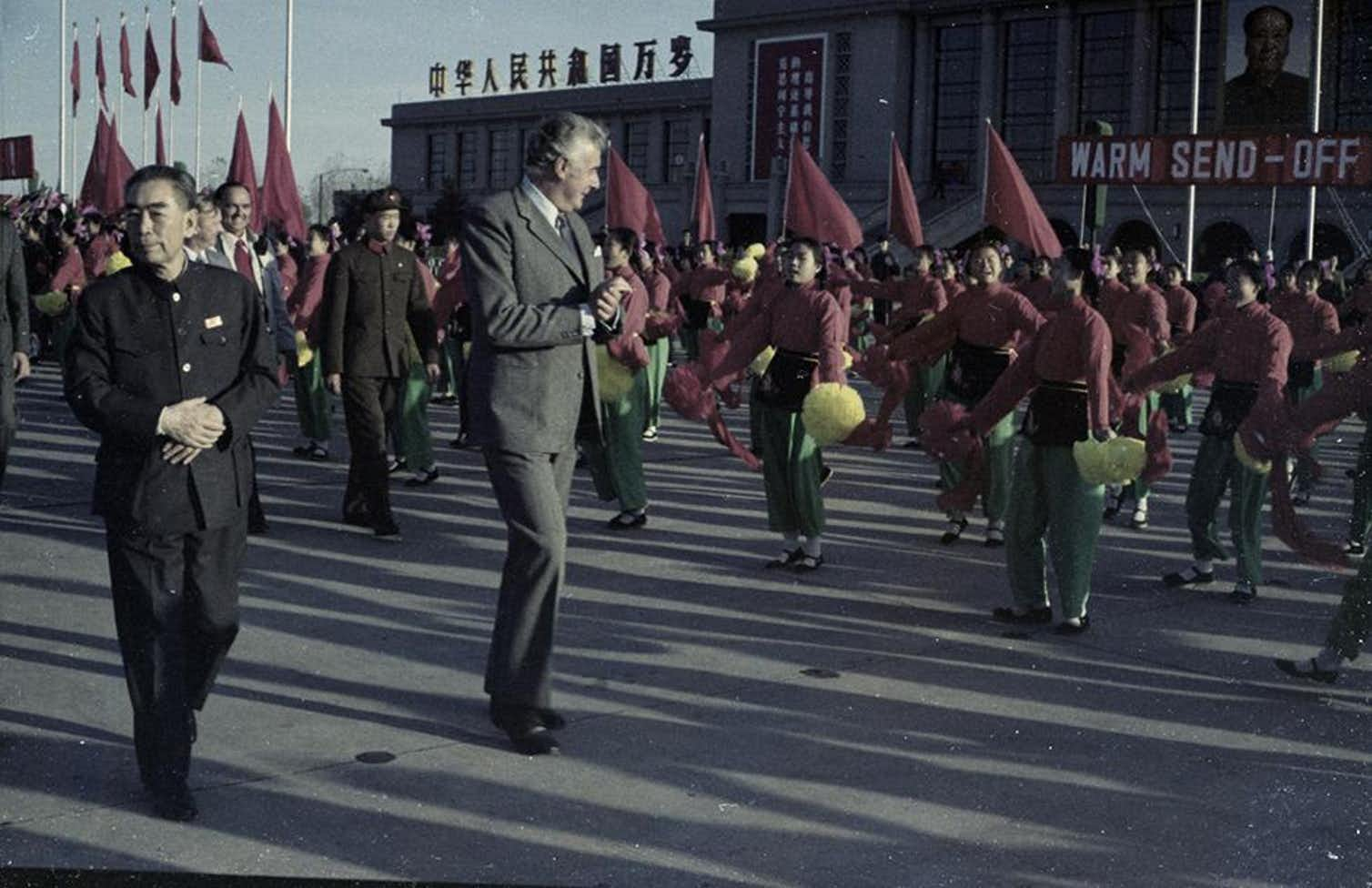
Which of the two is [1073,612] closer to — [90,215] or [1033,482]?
[1033,482]

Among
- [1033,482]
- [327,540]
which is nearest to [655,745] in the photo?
[1033,482]

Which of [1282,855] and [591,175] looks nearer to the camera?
[1282,855]

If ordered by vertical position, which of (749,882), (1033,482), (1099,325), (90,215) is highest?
(90,215)

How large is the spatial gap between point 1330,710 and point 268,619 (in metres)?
4.29

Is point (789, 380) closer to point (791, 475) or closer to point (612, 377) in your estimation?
point (791, 475)

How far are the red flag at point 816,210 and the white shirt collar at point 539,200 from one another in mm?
8328

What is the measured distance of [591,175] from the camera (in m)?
5.48

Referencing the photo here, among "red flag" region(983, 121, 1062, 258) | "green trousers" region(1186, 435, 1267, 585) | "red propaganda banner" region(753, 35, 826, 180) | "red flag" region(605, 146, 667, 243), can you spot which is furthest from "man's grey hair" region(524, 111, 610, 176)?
"red propaganda banner" region(753, 35, 826, 180)

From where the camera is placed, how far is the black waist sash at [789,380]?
8836 millimetres

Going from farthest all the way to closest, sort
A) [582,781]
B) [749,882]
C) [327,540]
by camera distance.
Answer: [327,540] < [582,781] < [749,882]

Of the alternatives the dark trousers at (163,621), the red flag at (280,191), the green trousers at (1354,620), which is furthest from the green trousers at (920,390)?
the dark trousers at (163,621)

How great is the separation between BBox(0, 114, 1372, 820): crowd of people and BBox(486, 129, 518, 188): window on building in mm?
59744

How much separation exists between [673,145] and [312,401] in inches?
2041

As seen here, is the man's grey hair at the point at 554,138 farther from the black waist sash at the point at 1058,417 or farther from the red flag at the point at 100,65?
the red flag at the point at 100,65
